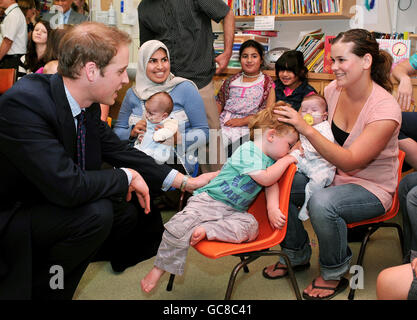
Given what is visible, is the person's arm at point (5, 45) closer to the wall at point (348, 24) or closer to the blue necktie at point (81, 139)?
the wall at point (348, 24)

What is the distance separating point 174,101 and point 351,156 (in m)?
1.31

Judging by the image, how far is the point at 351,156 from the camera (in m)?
1.90

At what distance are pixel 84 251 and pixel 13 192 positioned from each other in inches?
13.5

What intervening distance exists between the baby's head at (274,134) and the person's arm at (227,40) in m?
1.63

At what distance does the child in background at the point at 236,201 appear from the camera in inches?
71.8

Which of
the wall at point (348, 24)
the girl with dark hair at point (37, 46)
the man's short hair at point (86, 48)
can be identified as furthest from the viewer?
the wall at point (348, 24)

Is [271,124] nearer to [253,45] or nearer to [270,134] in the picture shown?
[270,134]

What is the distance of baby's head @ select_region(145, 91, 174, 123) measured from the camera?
108 inches

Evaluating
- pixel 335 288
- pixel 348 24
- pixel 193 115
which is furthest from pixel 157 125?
pixel 348 24

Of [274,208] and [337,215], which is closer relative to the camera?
[274,208]

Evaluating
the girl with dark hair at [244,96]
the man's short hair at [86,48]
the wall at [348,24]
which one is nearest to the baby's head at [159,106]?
the girl with dark hair at [244,96]

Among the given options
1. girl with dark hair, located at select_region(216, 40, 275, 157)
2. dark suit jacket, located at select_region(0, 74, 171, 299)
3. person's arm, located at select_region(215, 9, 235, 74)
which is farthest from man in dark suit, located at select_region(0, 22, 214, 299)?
person's arm, located at select_region(215, 9, 235, 74)
